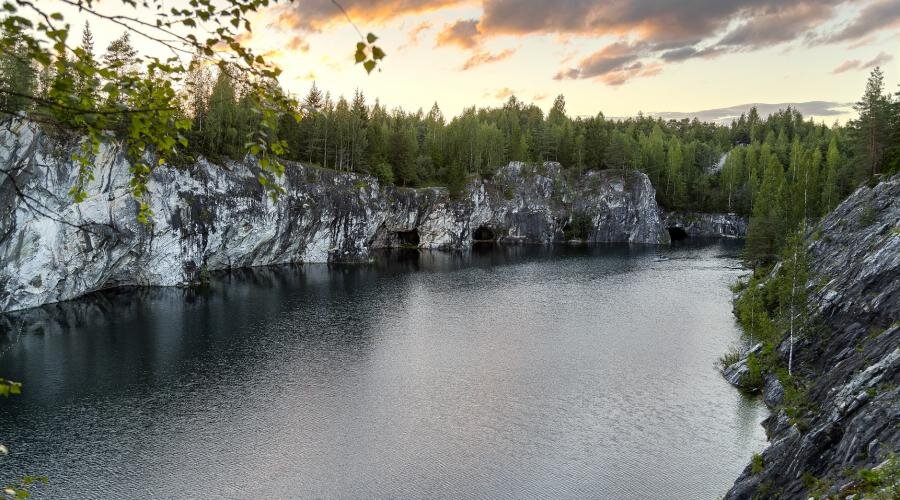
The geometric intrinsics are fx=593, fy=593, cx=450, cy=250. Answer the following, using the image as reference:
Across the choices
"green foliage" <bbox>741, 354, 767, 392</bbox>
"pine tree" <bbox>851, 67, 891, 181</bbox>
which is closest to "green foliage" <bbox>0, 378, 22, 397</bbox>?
"green foliage" <bbox>741, 354, 767, 392</bbox>

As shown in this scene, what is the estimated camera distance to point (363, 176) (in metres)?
91.6

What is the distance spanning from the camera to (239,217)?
2832 inches

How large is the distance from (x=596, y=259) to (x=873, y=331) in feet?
219

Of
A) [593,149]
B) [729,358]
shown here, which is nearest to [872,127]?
[729,358]

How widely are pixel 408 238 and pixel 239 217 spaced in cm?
4071

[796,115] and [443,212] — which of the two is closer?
[443,212]

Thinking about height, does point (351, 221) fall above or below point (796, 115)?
below

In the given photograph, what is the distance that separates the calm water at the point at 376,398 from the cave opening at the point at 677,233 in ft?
225

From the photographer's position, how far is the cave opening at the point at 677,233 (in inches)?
4963

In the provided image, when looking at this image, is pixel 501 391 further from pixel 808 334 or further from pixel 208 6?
pixel 208 6

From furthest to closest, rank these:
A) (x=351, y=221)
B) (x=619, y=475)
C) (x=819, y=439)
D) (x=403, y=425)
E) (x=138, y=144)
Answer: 1. (x=351, y=221)
2. (x=403, y=425)
3. (x=619, y=475)
4. (x=819, y=439)
5. (x=138, y=144)

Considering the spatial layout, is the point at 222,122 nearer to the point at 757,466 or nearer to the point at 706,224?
the point at 757,466

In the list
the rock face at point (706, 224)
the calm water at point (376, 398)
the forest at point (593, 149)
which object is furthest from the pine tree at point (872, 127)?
the rock face at point (706, 224)

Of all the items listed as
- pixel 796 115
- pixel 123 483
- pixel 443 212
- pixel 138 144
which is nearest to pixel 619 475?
pixel 123 483
